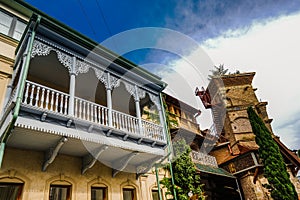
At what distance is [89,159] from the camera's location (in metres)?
7.34

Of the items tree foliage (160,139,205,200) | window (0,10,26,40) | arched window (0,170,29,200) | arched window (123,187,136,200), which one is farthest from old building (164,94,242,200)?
window (0,10,26,40)

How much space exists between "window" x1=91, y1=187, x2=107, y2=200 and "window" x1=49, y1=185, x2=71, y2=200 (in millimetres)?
1031

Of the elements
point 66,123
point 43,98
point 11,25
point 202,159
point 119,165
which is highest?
point 11,25

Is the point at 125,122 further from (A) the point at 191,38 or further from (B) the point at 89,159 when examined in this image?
(A) the point at 191,38

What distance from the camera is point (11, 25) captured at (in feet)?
27.3

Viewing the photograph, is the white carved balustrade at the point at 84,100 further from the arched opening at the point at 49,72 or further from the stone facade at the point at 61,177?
the stone facade at the point at 61,177

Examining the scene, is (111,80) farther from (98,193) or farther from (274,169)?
(274,169)

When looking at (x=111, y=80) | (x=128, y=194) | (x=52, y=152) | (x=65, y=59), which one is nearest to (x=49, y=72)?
(x=65, y=59)

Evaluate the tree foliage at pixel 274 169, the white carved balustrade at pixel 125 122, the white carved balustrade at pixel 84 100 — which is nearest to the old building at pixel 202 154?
the tree foliage at pixel 274 169

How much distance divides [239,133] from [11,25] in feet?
63.6

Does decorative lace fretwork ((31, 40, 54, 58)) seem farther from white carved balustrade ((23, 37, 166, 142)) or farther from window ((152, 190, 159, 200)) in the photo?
window ((152, 190, 159, 200))

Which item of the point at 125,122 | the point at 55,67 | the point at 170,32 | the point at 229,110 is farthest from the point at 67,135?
the point at 229,110

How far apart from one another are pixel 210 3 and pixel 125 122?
7422 mm

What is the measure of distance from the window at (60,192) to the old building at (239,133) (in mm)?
12864
